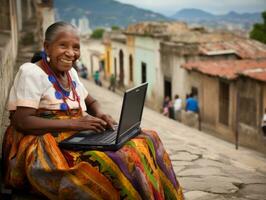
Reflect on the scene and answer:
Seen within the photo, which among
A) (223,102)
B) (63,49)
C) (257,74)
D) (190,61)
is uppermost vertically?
(63,49)

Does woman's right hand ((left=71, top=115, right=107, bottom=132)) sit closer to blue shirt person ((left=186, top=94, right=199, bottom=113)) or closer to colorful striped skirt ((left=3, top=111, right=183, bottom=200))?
colorful striped skirt ((left=3, top=111, right=183, bottom=200))

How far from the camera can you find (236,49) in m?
20.0

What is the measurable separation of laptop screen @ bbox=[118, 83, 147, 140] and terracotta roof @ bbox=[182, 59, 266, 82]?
32.4ft

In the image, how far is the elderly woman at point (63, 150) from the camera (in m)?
3.20

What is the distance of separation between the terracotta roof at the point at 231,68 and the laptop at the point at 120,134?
392 inches

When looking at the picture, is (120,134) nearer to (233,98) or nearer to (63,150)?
(63,150)

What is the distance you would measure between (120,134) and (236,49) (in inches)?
677

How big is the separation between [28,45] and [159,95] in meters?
11.8

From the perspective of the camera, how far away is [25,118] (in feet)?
11.1

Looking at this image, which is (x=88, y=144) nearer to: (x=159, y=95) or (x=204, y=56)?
(x=204, y=56)

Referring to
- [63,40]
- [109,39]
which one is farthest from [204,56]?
[63,40]

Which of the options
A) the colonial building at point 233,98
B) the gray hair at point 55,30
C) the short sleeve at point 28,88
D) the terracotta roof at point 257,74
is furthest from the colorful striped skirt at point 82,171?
the terracotta roof at point 257,74

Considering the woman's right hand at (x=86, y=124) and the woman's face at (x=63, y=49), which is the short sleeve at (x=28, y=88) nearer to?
the woman's face at (x=63, y=49)

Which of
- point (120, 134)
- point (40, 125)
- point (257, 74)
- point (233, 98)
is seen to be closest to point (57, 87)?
point (40, 125)
